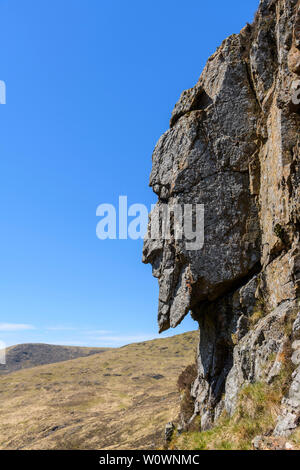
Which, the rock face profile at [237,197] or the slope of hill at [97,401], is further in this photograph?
the slope of hill at [97,401]

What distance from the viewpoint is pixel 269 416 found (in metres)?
9.77

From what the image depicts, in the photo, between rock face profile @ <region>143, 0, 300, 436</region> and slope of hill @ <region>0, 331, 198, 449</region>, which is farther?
slope of hill @ <region>0, 331, 198, 449</region>

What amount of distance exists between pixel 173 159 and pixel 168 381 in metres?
89.2

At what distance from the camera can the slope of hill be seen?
48.7 metres

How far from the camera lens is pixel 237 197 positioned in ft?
62.3

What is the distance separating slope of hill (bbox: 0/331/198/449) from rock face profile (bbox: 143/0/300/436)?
14227 mm

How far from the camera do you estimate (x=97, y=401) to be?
8069 centimetres

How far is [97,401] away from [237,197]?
76971 millimetres

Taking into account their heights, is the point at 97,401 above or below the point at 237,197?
below

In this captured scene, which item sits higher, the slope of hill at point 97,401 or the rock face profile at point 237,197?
the rock face profile at point 237,197

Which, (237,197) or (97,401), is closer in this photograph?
(237,197)

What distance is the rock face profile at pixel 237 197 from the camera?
14896mm

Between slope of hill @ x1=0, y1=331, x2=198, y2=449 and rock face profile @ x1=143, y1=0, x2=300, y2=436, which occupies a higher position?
rock face profile @ x1=143, y1=0, x2=300, y2=436

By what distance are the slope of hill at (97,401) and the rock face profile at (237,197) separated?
1423cm
